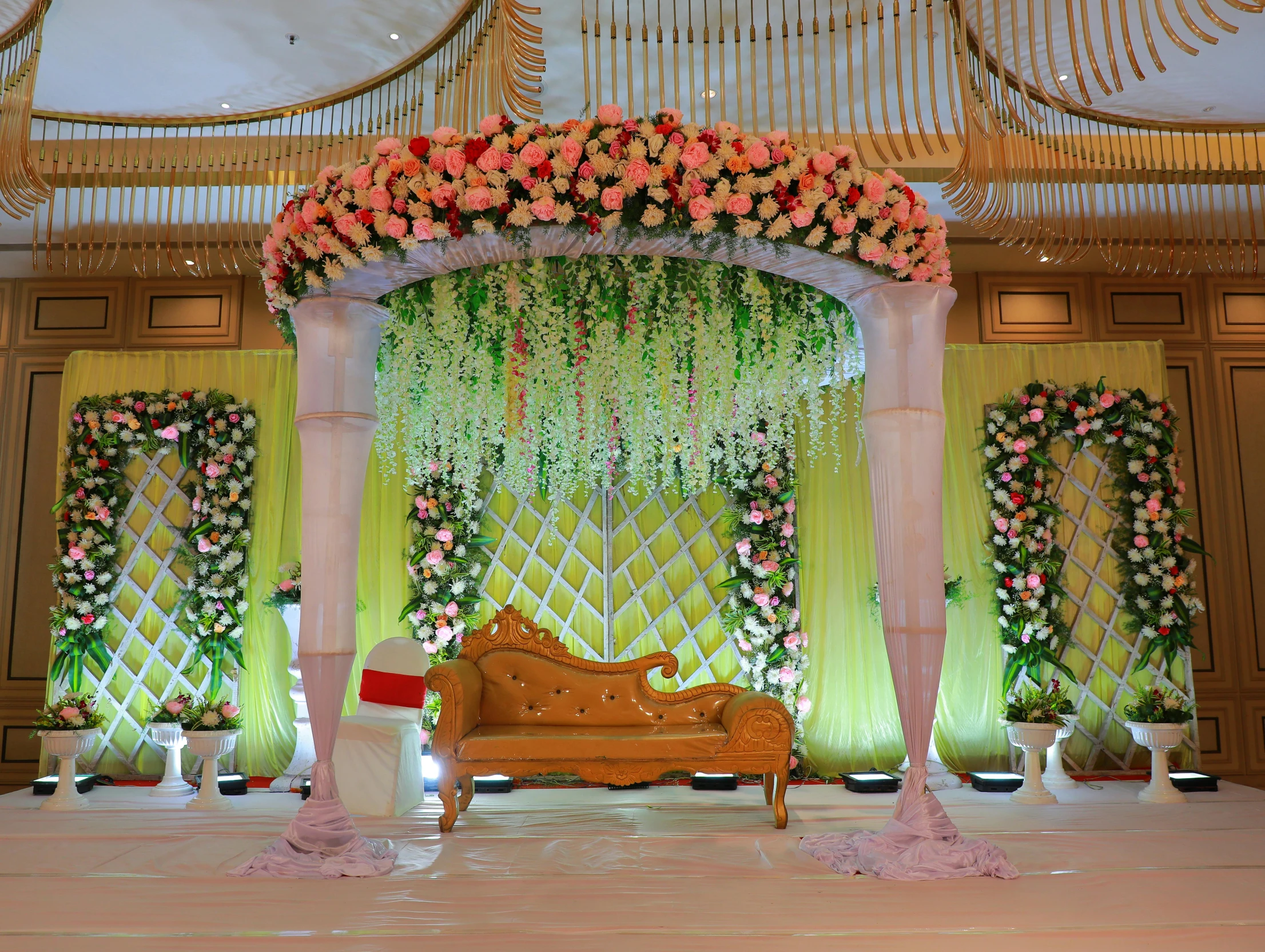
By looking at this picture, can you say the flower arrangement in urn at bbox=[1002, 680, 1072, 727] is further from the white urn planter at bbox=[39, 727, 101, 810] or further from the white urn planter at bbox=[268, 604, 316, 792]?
the white urn planter at bbox=[39, 727, 101, 810]

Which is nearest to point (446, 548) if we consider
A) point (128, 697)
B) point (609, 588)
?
point (609, 588)

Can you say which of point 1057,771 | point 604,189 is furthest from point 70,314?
point 1057,771

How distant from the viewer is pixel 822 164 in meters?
3.01

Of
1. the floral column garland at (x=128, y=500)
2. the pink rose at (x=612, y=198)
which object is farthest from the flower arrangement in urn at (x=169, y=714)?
the pink rose at (x=612, y=198)

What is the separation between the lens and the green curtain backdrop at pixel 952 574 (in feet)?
18.5

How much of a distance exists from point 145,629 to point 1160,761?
576 cm

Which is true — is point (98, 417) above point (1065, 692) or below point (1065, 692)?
above

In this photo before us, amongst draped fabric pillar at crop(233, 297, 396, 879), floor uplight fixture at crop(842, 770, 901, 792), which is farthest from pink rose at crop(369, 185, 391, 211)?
floor uplight fixture at crop(842, 770, 901, 792)

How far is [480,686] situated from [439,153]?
8.54 ft

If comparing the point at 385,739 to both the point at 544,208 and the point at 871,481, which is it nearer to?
the point at 871,481

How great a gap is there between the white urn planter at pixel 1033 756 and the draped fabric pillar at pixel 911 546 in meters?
1.83

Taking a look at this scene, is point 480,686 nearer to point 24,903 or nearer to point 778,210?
point 24,903

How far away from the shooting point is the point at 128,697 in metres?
5.66

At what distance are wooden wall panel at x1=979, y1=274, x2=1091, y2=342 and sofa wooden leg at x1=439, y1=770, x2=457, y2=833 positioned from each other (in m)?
4.24
